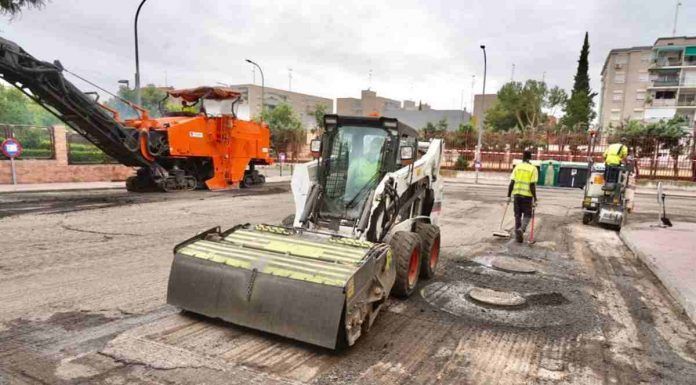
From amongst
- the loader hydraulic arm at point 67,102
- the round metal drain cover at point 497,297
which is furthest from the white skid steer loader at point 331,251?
the loader hydraulic arm at point 67,102

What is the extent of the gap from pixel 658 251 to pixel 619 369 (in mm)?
5114

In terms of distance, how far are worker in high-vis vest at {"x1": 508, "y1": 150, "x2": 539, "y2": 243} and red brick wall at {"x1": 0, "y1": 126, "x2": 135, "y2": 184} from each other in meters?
16.1

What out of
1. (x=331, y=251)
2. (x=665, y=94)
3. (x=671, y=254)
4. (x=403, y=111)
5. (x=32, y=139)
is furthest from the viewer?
(x=403, y=111)

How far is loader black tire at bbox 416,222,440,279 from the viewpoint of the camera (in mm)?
5609

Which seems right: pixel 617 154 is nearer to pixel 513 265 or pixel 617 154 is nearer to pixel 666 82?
pixel 513 265

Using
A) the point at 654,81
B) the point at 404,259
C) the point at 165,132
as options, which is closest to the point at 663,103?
the point at 654,81

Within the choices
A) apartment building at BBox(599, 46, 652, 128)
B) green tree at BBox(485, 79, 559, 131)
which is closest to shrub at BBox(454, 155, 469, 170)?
green tree at BBox(485, 79, 559, 131)

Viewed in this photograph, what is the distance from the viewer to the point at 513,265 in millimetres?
6672

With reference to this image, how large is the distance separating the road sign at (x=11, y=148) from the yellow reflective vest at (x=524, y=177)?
15.6 metres

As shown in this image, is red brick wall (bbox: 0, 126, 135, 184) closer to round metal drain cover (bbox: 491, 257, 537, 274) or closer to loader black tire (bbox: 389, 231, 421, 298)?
loader black tire (bbox: 389, 231, 421, 298)

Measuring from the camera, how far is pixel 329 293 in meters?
3.42

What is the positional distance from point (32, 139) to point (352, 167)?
15433mm

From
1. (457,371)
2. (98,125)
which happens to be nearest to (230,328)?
(457,371)

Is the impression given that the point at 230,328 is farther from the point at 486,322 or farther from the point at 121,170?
the point at 121,170
